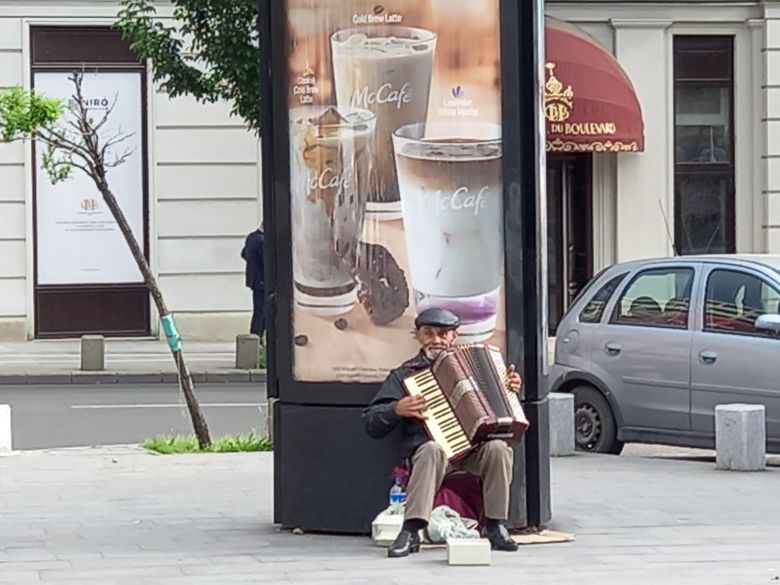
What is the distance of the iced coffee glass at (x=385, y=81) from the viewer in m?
9.34

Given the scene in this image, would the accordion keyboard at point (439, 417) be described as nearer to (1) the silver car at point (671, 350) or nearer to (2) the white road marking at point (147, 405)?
(1) the silver car at point (671, 350)

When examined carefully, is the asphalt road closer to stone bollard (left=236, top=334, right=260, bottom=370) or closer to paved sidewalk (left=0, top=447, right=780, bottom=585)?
stone bollard (left=236, top=334, right=260, bottom=370)

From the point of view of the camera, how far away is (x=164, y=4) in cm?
2420

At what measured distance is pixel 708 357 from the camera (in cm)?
1296

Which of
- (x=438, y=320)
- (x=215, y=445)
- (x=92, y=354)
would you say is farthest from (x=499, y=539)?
(x=92, y=354)

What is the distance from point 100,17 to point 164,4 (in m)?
1.06

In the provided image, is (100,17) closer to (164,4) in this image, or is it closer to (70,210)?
(164,4)

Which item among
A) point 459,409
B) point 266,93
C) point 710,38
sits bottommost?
point 459,409

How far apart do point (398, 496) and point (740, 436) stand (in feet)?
13.2

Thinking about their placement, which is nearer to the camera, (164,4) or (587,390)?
(587,390)

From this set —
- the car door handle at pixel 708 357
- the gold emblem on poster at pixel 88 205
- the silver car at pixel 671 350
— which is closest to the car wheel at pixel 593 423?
the silver car at pixel 671 350

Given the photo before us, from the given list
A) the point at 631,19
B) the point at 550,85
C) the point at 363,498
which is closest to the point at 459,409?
the point at 363,498

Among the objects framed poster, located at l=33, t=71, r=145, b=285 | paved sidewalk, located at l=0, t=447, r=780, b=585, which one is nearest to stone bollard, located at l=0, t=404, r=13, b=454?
paved sidewalk, located at l=0, t=447, r=780, b=585

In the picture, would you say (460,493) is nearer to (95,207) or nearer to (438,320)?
(438,320)
